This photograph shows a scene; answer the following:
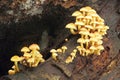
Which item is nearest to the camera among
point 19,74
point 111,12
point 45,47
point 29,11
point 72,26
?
point 19,74

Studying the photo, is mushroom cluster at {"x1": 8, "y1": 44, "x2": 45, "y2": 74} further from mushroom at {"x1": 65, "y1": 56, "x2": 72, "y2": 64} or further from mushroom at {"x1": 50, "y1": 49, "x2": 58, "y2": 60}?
mushroom at {"x1": 65, "y1": 56, "x2": 72, "y2": 64}

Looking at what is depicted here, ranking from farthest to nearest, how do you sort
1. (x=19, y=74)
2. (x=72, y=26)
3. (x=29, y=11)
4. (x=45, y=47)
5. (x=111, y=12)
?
(x=45, y=47) < (x=111, y=12) < (x=29, y=11) < (x=72, y=26) < (x=19, y=74)

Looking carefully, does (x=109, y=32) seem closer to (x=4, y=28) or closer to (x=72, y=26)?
(x=72, y=26)

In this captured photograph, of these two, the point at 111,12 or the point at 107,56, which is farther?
the point at 111,12

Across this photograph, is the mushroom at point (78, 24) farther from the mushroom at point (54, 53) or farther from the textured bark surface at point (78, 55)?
the mushroom at point (54, 53)

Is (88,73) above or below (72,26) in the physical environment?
below

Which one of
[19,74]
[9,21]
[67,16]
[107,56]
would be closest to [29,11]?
[9,21]

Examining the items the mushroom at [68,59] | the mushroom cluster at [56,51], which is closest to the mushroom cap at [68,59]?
the mushroom at [68,59]

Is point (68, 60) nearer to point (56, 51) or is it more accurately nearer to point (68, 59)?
point (68, 59)
